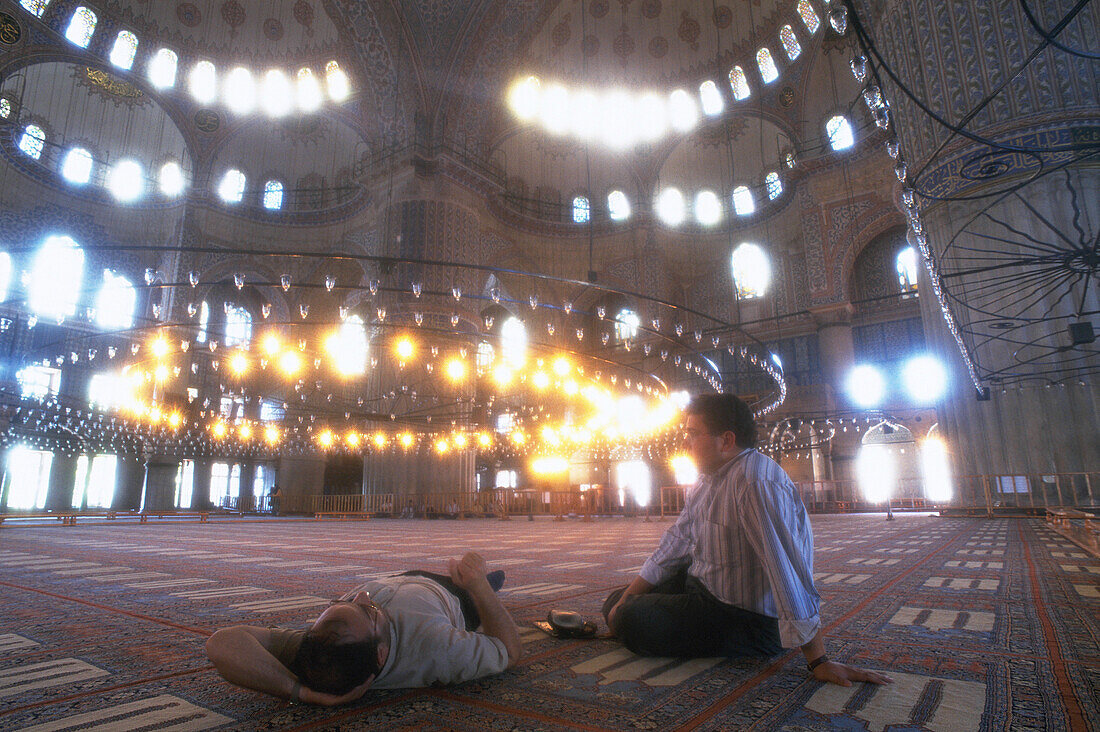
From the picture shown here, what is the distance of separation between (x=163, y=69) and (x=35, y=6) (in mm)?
2687

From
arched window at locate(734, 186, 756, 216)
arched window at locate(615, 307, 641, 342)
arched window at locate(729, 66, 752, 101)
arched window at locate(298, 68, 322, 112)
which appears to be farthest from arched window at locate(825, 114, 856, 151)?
arched window at locate(298, 68, 322, 112)

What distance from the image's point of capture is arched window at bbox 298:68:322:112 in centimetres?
1614

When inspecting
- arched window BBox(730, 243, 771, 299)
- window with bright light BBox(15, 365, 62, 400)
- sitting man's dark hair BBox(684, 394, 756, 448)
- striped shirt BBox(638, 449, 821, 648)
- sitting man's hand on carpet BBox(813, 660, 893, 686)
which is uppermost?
arched window BBox(730, 243, 771, 299)

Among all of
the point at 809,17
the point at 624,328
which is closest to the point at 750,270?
the point at 624,328

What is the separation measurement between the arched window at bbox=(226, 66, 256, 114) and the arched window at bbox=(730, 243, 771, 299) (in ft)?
47.1

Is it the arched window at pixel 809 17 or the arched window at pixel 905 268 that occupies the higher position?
the arched window at pixel 809 17

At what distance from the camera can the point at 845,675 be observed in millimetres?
1305

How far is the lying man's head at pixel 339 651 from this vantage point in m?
1.16

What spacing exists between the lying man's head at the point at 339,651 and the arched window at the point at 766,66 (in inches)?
706

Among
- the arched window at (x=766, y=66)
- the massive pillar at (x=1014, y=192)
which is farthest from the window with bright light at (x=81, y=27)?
the massive pillar at (x=1014, y=192)

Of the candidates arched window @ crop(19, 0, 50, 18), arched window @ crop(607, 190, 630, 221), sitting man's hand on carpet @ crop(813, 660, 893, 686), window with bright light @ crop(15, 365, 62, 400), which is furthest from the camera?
arched window @ crop(607, 190, 630, 221)

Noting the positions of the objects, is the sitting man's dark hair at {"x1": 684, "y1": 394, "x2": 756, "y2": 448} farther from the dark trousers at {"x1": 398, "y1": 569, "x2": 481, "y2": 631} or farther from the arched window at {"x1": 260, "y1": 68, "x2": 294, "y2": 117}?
the arched window at {"x1": 260, "y1": 68, "x2": 294, "y2": 117}

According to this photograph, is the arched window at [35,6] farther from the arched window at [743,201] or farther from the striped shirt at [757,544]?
the striped shirt at [757,544]

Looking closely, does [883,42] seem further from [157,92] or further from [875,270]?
[157,92]
